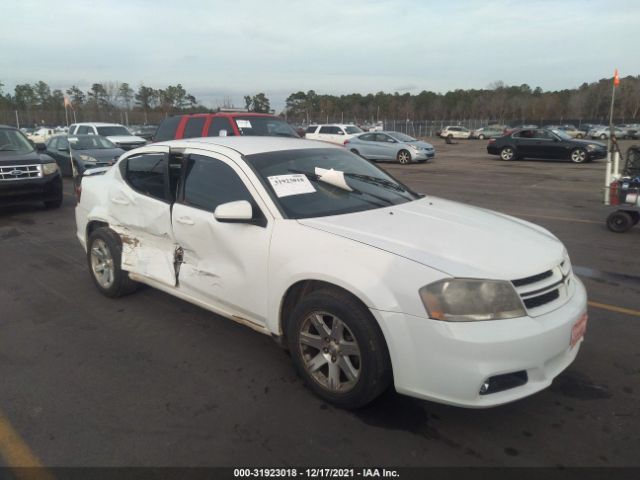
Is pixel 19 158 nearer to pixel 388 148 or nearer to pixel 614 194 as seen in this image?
pixel 614 194

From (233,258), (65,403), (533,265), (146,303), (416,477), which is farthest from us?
(146,303)

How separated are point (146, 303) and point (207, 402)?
78.1 inches

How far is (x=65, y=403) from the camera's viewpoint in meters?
3.06

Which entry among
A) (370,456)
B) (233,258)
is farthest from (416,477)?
(233,258)

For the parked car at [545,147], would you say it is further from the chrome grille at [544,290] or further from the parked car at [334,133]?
the chrome grille at [544,290]

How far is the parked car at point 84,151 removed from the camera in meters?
12.7

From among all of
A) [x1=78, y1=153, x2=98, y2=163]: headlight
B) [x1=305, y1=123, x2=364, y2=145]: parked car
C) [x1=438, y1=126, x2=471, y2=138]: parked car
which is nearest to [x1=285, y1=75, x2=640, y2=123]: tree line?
[x1=438, y1=126, x2=471, y2=138]: parked car

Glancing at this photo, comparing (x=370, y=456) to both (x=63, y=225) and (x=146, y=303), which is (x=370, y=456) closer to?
(x=146, y=303)

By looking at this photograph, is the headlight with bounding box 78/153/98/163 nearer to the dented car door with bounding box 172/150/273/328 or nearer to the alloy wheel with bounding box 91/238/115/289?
the alloy wheel with bounding box 91/238/115/289

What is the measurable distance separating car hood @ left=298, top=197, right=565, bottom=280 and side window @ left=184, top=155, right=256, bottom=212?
0.70 metres

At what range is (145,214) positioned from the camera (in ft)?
13.9

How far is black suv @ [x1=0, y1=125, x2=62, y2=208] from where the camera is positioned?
9.04 meters

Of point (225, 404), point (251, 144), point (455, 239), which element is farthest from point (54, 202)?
point (455, 239)

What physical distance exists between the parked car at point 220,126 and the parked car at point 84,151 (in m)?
2.25
